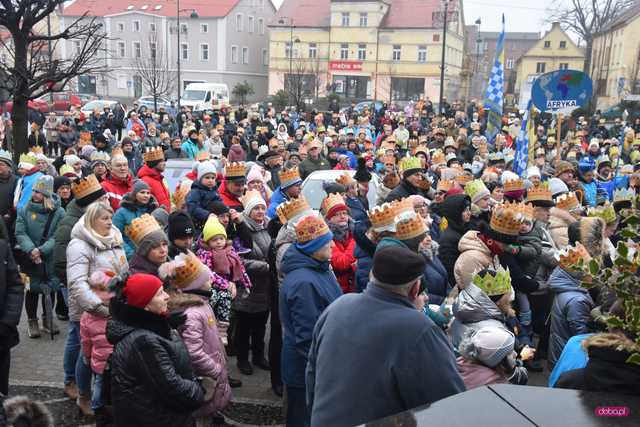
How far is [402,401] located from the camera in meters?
2.68

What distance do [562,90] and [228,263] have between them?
754 cm

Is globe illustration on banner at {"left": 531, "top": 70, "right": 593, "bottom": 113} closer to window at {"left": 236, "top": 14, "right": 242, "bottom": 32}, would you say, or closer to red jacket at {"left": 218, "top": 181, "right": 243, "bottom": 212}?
red jacket at {"left": 218, "top": 181, "right": 243, "bottom": 212}

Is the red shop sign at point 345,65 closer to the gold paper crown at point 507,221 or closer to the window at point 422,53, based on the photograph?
the window at point 422,53

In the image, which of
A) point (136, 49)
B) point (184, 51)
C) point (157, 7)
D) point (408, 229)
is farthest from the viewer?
point (136, 49)

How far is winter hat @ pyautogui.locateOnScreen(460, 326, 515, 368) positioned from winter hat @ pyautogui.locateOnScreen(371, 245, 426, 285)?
836 millimetres

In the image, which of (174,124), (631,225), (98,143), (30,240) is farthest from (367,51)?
(631,225)

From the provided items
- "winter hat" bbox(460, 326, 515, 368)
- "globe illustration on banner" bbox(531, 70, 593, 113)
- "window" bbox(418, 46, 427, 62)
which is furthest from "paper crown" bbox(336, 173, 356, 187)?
"window" bbox(418, 46, 427, 62)

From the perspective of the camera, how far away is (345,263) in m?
5.59

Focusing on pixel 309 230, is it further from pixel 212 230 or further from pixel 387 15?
pixel 387 15

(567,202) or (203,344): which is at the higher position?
(567,202)

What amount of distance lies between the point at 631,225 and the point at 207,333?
3.01 m

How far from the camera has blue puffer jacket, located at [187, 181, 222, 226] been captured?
682 cm

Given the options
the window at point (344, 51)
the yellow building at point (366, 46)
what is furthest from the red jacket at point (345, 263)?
the window at point (344, 51)

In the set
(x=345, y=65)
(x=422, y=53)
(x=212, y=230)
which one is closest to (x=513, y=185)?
(x=212, y=230)
